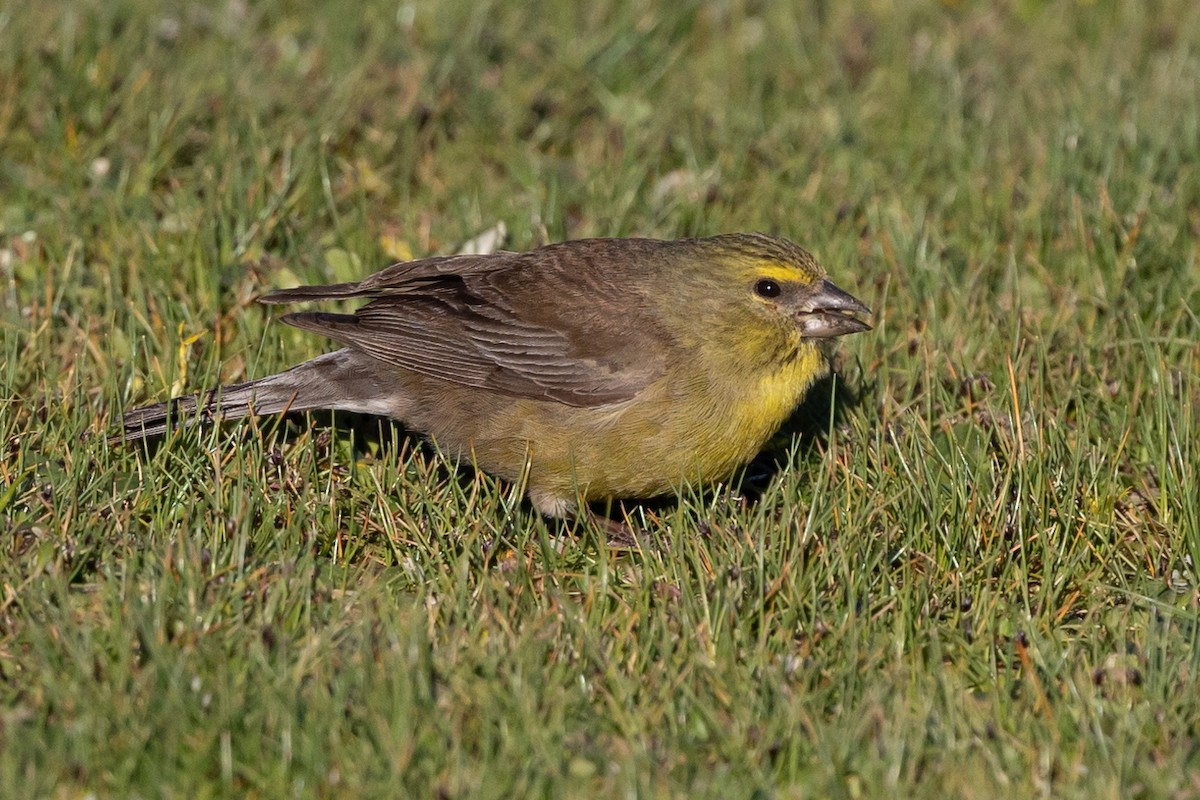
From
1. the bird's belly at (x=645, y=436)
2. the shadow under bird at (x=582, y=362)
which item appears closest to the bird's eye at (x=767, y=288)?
the shadow under bird at (x=582, y=362)

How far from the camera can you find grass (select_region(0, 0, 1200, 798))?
3.88 m

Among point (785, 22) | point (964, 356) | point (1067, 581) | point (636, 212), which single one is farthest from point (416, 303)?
point (785, 22)

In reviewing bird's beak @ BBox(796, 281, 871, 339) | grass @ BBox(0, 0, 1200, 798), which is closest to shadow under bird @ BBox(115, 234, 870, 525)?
bird's beak @ BBox(796, 281, 871, 339)

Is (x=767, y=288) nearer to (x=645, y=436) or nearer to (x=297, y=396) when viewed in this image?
(x=645, y=436)

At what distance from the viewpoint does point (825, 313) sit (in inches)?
210

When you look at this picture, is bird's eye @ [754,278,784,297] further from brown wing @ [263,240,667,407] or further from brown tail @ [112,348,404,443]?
brown tail @ [112,348,404,443]

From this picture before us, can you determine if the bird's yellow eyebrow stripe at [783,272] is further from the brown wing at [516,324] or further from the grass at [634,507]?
the grass at [634,507]

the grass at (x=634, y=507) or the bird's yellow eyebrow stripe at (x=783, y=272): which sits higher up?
the bird's yellow eyebrow stripe at (x=783, y=272)

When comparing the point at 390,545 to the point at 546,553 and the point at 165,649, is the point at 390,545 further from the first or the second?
the point at 165,649

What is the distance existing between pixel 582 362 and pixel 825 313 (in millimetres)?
854

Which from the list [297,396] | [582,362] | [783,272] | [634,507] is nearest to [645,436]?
[582,362]

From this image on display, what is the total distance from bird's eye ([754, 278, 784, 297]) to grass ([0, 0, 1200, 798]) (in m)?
0.51

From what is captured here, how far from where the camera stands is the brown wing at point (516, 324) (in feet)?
17.4

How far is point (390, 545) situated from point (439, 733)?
1152 mm
